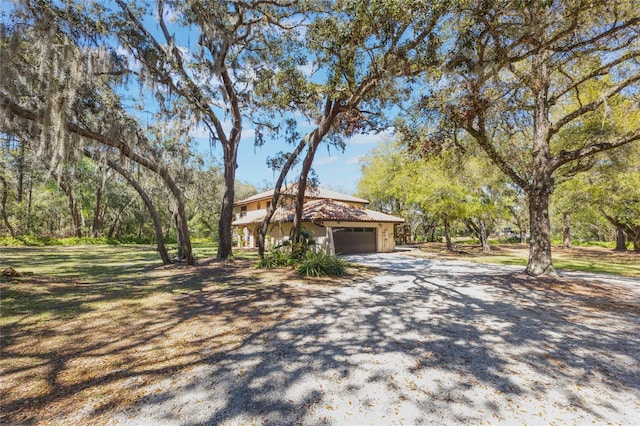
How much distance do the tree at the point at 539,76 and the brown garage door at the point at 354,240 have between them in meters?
10.1

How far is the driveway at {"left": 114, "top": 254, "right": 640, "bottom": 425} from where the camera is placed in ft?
9.06

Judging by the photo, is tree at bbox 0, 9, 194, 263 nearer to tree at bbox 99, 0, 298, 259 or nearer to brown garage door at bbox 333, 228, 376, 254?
tree at bbox 99, 0, 298, 259

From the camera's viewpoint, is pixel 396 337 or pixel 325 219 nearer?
pixel 396 337

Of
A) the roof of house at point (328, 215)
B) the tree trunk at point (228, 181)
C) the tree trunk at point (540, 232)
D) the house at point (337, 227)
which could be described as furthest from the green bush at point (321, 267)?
the tree trunk at point (540, 232)

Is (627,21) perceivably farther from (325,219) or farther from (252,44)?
(325,219)

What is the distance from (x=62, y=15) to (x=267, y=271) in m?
9.28

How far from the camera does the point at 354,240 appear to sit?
798 inches

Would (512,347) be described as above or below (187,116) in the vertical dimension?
below

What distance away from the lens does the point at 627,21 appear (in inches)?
266

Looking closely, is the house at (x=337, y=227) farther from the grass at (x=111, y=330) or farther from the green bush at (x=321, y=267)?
the grass at (x=111, y=330)

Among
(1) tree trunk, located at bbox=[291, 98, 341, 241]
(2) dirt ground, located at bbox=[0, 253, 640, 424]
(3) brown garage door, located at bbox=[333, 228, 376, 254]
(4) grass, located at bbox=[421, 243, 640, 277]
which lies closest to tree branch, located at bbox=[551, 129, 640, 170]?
(2) dirt ground, located at bbox=[0, 253, 640, 424]

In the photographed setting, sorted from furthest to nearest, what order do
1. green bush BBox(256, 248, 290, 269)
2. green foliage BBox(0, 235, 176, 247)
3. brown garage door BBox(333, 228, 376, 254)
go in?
green foliage BBox(0, 235, 176, 247), brown garage door BBox(333, 228, 376, 254), green bush BBox(256, 248, 290, 269)

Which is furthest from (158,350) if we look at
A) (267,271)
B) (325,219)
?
(325,219)

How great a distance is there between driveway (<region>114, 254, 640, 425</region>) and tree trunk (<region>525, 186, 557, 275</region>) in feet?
10.9
